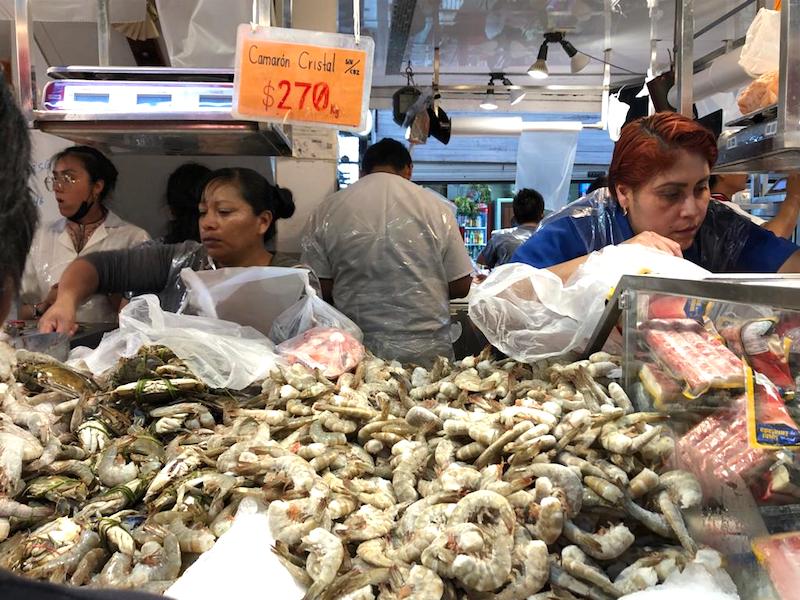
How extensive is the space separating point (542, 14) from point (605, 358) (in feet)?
14.1

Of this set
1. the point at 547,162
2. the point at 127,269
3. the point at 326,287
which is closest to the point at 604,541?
the point at 127,269

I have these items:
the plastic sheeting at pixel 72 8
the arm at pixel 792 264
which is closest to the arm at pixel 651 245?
the arm at pixel 792 264

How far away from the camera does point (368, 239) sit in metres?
3.33

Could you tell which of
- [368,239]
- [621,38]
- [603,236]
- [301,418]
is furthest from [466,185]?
[301,418]

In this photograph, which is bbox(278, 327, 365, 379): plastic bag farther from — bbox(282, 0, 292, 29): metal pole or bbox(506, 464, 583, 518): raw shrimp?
bbox(282, 0, 292, 29): metal pole

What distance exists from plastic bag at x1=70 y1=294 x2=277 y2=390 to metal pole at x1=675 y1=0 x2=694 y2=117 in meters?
1.78

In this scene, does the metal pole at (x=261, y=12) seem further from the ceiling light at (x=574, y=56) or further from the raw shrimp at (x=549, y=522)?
the ceiling light at (x=574, y=56)

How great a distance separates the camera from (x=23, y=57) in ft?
7.04

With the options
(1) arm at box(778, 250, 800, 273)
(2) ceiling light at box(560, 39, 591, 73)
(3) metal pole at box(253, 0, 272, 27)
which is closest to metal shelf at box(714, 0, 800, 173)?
(1) arm at box(778, 250, 800, 273)

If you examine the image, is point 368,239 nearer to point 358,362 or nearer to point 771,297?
point 358,362

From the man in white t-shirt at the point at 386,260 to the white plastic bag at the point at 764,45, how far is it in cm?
166

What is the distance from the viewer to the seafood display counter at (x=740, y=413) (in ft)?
3.25

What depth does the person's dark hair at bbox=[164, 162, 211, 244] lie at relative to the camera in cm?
388

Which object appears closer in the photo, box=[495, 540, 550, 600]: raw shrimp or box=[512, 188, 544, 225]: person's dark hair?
box=[495, 540, 550, 600]: raw shrimp
